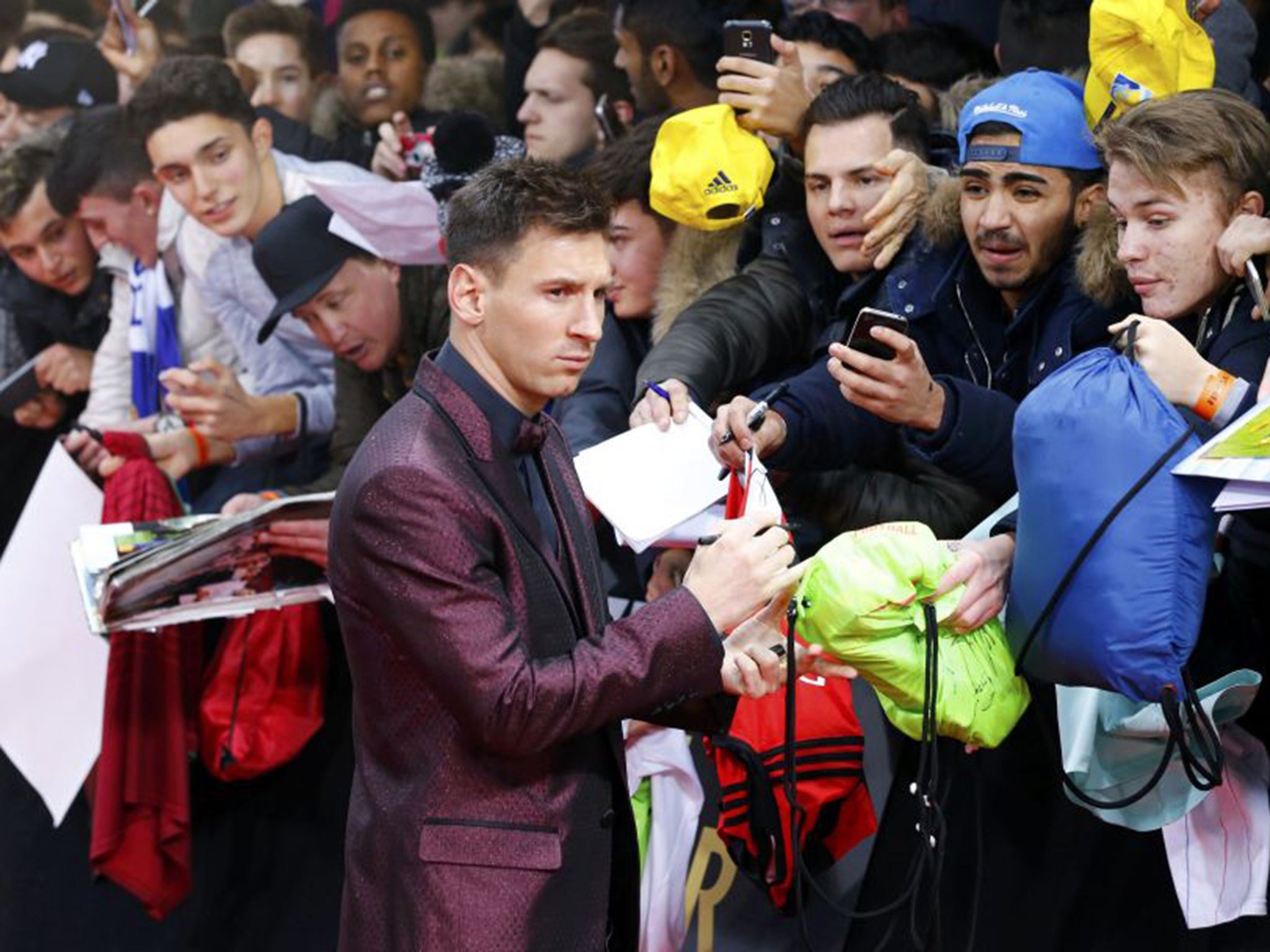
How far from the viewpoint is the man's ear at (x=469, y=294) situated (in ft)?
8.73

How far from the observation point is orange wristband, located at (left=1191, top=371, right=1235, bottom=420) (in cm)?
278

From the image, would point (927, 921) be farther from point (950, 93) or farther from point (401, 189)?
point (401, 189)

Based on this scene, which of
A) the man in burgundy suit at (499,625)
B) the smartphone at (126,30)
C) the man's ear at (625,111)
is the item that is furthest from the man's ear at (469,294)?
the smartphone at (126,30)

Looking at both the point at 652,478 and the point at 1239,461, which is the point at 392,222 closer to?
the point at 652,478

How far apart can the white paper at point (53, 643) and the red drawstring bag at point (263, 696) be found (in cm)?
49

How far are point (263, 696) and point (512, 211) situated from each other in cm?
249

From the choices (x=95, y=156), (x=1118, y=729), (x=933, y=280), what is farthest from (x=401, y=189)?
(x=1118, y=729)

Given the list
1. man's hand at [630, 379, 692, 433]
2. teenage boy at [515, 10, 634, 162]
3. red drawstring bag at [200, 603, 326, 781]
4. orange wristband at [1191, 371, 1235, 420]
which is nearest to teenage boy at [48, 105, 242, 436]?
red drawstring bag at [200, 603, 326, 781]

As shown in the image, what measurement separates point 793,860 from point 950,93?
1632mm

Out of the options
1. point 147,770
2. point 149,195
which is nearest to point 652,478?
point 147,770

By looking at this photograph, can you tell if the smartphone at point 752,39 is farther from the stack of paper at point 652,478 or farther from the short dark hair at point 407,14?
the short dark hair at point 407,14

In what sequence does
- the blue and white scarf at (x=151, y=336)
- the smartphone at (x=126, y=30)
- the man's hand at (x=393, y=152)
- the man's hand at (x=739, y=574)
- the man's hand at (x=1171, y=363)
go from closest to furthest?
the man's hand at (x=739, y=574) < the man's hand at (x=1171, y=363) < the man's hand at (x=393, y=152) < the blue and white scarf at (x=151, y=336) < the smartphone at (x=126, y=30)

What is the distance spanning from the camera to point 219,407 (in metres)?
5.19

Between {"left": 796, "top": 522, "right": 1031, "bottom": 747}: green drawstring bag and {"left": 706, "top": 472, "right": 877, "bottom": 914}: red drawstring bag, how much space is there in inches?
17.4
